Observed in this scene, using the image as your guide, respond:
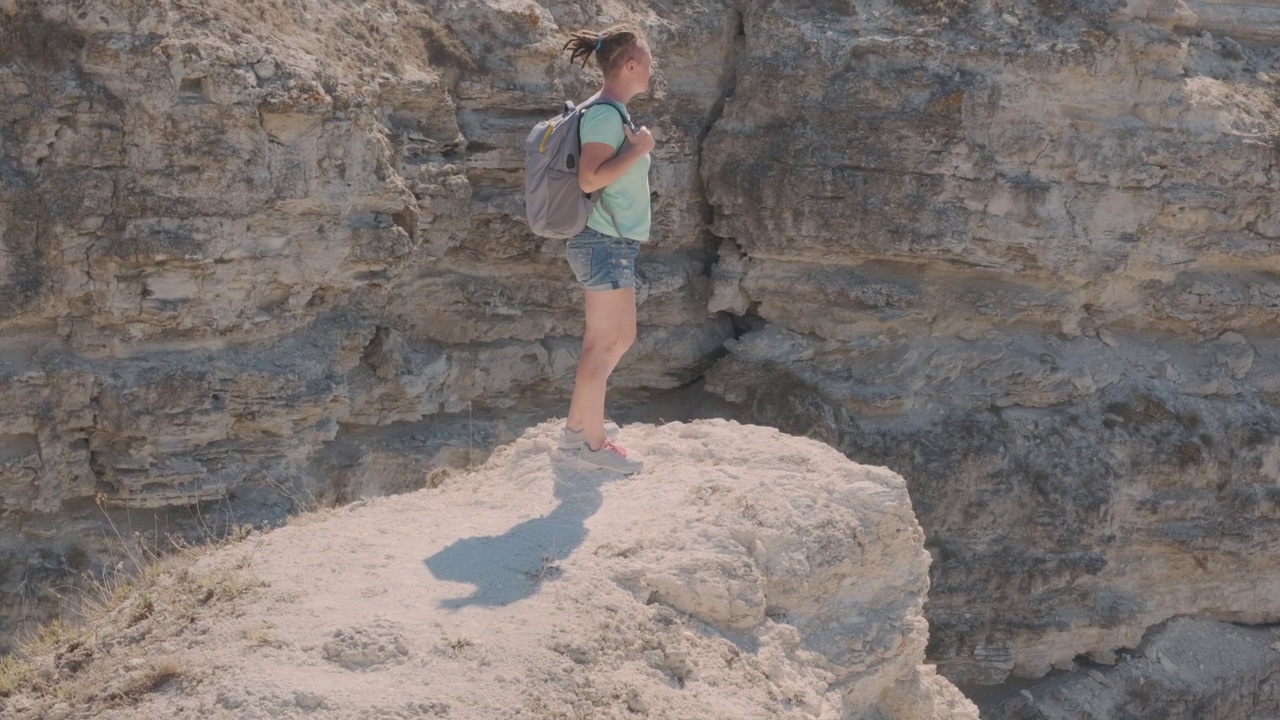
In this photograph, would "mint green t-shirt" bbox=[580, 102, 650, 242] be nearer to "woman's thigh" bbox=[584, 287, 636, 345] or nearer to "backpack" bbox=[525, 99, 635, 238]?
"backpack" bbox=[525, 99, 635, 238]

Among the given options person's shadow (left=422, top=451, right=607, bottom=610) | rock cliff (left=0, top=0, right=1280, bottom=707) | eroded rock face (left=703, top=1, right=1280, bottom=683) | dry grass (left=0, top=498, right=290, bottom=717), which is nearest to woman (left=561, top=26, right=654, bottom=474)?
person's shadow (left=422, top=451, right=607, bottom=610)

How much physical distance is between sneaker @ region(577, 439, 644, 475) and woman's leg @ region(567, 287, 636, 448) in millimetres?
36

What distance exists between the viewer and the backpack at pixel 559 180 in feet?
20.5

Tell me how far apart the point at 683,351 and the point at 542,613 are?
790cm

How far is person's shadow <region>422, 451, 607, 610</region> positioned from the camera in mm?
5398

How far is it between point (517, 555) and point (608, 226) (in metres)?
1.59

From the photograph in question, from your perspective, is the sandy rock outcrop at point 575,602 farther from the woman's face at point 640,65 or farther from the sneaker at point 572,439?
the woman's face at point 640,65

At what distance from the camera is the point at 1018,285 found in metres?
12.9

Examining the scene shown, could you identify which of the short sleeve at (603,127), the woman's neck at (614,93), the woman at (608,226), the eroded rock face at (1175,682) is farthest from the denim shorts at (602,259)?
the eroded rock face at (1175,682)

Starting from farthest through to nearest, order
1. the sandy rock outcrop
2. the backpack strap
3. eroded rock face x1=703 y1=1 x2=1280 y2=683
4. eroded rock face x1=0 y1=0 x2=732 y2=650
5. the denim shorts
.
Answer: eroded rock face x1=703 y1=1 x2=1280 y2=683, eroded rock face x1=0 y1=0 x2=732 y2=650, the denim shorts, the backpack strap, the sandy rock outcrop

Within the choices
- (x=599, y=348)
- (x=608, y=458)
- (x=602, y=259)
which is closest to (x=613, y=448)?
(x=608, y=458)

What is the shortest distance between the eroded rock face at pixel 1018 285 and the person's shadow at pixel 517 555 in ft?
21.9

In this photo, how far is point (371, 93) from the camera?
999cm

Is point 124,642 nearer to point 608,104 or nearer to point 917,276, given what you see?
point 608,104
